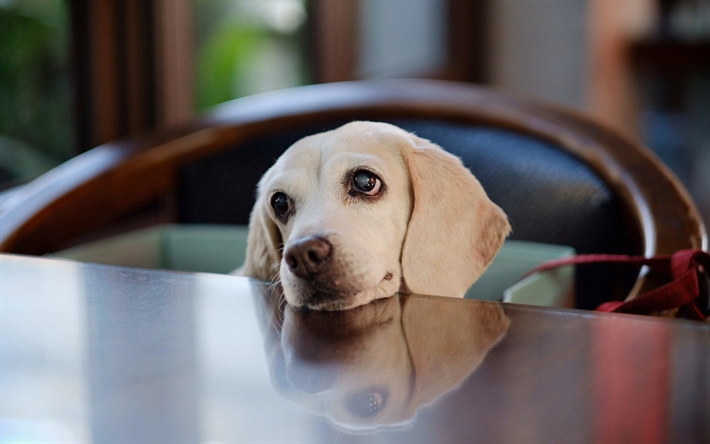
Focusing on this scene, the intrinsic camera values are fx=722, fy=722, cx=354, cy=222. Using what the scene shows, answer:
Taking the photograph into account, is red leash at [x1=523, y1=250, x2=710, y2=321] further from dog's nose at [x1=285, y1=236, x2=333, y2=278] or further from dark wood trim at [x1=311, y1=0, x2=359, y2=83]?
dark wood trim at [x1=311, y1=0, x2=359, y2=83]

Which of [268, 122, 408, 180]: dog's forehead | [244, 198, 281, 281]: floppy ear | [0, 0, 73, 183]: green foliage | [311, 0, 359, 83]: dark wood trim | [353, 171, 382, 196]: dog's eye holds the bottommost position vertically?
[244, 198, 281, 281]: floppy ear

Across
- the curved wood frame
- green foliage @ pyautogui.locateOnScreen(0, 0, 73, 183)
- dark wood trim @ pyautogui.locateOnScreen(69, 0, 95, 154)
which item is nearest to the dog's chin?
the curved wood frame

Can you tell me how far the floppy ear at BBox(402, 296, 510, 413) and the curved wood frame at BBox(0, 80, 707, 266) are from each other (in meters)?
0.29

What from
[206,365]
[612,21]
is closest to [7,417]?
[206,365]

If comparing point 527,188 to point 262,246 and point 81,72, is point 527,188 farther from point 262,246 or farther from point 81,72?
point 81,72

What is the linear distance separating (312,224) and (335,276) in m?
0.04

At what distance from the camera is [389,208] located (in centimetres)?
54

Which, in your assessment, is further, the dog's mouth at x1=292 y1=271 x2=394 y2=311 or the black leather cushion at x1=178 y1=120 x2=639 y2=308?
the black leather cushion at x1=178 y1=120 x2=639 y2=308

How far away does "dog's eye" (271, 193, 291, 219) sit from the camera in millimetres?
540

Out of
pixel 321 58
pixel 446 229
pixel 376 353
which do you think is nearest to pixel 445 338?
pixel 376 353

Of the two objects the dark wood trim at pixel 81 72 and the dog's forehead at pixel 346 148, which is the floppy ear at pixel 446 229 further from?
the dark wood trim at pixel 81 72

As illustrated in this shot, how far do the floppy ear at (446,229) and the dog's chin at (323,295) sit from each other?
0.16 ft

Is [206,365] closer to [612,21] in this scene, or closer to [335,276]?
[335,276]

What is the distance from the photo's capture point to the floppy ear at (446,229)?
0.52m
